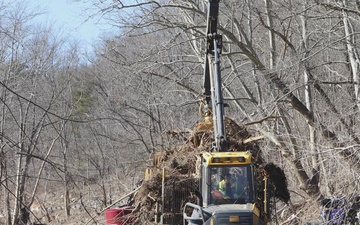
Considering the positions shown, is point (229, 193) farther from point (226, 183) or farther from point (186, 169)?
point (186, 169)

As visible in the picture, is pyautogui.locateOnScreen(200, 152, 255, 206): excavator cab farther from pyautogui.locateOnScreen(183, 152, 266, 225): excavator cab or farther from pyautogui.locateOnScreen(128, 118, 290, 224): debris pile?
pyautogui.locateOnScreen(128, 118, 290, 224): debris pile

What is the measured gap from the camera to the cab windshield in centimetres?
1058

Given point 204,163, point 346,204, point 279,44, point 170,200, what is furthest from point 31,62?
point 346,204

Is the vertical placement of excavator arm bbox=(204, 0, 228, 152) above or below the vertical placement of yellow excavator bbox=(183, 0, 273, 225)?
above

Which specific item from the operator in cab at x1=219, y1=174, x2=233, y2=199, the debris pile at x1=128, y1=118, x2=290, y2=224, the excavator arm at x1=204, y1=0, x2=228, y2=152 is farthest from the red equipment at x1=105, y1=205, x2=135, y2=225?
the operator in cab at x1=219, y1=174, x2=233, y2=199

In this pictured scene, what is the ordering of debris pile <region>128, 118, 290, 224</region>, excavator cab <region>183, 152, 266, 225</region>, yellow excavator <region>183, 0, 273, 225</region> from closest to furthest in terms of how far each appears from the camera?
1. yellow excavator <region>183, 0, 273, 225</region>
2. excavator cab <region>183, 152, 266, 225</region>
3. debris pile <region>128, 118, 290, 224</region>

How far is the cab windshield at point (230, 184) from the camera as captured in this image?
34.7 feet

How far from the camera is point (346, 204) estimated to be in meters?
10.8

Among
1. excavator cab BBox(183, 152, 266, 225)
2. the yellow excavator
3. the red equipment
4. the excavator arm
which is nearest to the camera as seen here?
the yellow excavator

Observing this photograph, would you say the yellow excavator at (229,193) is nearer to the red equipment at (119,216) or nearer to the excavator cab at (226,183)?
the excavator cab at (226,183)

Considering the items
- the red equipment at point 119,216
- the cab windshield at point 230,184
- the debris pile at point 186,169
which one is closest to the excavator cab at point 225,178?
the cab windshield at point 230,184

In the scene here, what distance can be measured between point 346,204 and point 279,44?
37.4 ft

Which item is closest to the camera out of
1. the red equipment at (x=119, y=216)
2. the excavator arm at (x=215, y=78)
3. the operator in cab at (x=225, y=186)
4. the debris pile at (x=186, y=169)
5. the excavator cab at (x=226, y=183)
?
the excavator cab at (x=226, y=183)

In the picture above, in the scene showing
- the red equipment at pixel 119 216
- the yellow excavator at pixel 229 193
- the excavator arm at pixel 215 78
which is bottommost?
the red equipment at pixel 119 216
